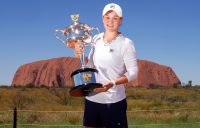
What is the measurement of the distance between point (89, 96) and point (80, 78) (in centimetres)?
16

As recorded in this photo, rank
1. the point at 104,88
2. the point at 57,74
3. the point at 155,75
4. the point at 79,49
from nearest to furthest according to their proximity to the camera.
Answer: the point at 104,88 → the point at 79,49 → the point at 57,74 → the point at 155,75

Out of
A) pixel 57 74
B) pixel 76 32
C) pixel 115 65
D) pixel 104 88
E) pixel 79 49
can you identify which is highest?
pixel 76 32

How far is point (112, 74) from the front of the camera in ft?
11.6

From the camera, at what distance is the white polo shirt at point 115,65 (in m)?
3.54

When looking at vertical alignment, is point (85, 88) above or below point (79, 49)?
below

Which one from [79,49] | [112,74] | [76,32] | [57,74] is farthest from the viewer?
[57,74]

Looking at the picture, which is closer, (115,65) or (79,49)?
(115,65)

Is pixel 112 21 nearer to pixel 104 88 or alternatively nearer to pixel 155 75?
pixel 104 88

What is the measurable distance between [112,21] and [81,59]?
0.39 m

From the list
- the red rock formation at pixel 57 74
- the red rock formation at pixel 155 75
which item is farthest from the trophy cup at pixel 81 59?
the red rock formation at pixel 155 75

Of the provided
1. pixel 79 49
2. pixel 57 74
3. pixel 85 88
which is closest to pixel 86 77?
pixel 85 88

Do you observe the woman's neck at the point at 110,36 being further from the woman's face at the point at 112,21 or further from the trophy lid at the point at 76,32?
the trophy lid at the point at 76,32

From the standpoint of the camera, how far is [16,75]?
12712 cm

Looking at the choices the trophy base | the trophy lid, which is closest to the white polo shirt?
the trophy base
